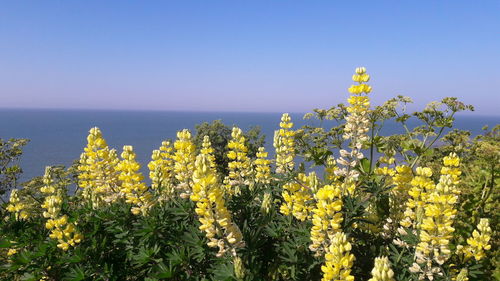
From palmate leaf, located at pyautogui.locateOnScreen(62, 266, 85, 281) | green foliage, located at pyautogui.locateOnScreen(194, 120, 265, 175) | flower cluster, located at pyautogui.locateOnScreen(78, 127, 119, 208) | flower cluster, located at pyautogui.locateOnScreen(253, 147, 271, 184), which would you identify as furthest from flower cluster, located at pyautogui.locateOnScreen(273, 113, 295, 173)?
green foliage, located at pyautogui.locateOnScreen(194, 120, 265, 175)

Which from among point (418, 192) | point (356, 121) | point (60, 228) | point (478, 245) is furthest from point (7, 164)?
point (478, 245)

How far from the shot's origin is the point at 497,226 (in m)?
4.54

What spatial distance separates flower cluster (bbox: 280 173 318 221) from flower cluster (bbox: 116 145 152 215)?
161 cm

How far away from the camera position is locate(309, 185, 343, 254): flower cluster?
2.69 metres

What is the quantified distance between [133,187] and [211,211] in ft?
5.05

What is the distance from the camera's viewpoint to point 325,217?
2.76 m

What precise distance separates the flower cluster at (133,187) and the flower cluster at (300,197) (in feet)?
5.28

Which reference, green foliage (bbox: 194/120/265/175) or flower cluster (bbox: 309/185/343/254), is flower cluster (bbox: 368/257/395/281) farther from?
green foliage (bbox: 194/120/265/175)

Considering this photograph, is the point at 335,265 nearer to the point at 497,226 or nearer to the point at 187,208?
the point at 187,208

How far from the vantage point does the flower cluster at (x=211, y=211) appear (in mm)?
2756

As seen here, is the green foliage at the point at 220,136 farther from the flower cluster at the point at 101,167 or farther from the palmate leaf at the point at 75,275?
the palmate leaf at the point at 75,275

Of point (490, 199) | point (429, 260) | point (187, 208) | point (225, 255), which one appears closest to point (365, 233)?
point (429, 260)

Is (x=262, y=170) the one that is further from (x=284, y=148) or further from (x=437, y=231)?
(x=437, y=231)

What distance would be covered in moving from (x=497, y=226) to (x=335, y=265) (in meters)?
3.70
